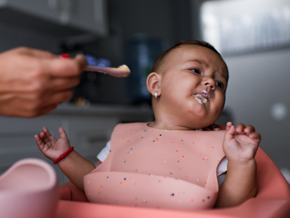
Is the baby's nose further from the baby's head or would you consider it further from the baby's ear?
the baby's ear

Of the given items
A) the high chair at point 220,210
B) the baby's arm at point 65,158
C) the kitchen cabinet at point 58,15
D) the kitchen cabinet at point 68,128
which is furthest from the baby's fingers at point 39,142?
the kitchen cabinet at point 58,15

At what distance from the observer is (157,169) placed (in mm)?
654

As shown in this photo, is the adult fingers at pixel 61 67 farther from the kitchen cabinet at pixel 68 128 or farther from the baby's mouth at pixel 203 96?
the kitchen cabinet at pixel 68 128

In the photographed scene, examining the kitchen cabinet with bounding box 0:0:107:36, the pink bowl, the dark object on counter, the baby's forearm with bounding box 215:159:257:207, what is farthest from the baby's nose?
the dark object on counter

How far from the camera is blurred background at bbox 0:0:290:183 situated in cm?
174

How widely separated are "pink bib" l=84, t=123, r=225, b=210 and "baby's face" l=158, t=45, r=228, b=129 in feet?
0.24

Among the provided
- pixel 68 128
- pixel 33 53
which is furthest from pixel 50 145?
pixel 68 128

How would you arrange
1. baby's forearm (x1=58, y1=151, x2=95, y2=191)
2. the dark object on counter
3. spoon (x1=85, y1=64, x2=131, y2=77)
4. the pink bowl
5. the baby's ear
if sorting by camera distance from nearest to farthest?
the pink bowl < spoon (x1=85, y1=64, x2=131, y2=77) < baby's forearm (x1=58, y1=151, x2=95, y2=191) < the baby's ear < the dark object on counter

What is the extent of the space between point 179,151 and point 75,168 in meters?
0.29

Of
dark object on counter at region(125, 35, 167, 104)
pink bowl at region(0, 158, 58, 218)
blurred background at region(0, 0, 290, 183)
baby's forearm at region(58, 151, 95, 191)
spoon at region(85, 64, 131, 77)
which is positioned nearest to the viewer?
pink bowl at region(0, 158, 58, 218)

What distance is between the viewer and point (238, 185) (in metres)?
0.62

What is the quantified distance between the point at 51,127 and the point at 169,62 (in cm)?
91

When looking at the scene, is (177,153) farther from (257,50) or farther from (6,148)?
(257,50)

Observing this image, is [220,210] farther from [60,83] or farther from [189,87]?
[189,87]
